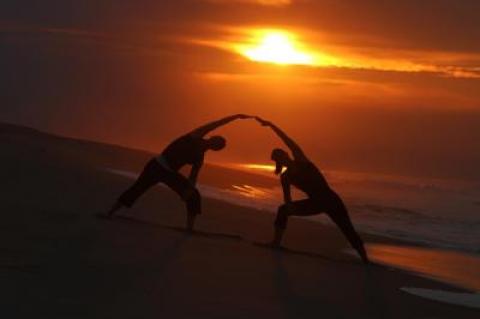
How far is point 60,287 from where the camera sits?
7543 mm

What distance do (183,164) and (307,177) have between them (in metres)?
1.69

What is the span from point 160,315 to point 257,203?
15693 mm

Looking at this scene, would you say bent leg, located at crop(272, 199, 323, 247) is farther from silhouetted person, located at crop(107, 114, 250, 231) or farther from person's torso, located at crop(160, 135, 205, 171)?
person's torso, located at crop(160, 135, 205, 171)

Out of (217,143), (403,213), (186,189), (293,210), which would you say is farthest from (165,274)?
(403,213)

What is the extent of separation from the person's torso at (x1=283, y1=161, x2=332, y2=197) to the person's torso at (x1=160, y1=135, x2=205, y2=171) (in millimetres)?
1205

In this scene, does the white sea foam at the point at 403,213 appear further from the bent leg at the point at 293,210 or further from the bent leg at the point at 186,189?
the bent leg at the point at 186,189

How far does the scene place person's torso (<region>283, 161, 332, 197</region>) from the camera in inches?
460

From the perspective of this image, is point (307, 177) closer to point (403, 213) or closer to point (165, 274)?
point (165, 274)

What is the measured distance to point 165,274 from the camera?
876cm

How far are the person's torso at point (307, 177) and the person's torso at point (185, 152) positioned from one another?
1.20 meters

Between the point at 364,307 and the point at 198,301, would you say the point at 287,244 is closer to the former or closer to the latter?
the point at 364,307

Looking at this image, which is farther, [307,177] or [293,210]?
[293,210]

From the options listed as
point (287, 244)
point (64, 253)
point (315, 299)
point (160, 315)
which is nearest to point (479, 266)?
point (287, 244)

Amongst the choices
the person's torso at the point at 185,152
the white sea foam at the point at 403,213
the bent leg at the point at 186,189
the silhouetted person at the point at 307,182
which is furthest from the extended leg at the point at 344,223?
the white sea foam at the point at 403,213
